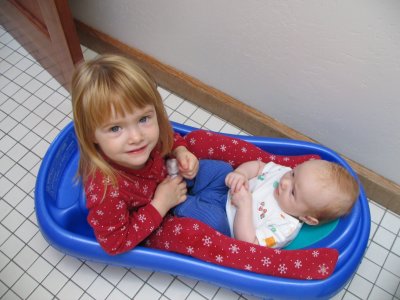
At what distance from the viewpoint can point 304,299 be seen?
965 mm

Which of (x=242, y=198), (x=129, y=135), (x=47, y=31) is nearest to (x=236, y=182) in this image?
(x=242, y=198)

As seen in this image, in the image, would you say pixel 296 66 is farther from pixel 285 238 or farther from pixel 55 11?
pixel 55 11

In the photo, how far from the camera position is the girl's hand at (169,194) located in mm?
1009

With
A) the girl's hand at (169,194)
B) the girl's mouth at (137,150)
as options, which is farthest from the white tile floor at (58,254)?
the girl's mouth at (137,150)

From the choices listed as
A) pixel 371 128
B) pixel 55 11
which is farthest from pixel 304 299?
pixel 55 11

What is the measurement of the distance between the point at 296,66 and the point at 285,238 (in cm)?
47

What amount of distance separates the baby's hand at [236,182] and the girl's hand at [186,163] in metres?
0.10

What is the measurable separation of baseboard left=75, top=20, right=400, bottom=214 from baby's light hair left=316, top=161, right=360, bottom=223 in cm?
33

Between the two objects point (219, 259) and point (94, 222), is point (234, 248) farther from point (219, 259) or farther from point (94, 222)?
point (94, 222)

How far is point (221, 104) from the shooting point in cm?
142

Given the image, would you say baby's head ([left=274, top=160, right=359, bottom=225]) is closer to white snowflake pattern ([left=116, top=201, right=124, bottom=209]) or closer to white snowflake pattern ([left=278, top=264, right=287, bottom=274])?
white snowflake pattern ([left=278, top=264, right=287, bottom=274])

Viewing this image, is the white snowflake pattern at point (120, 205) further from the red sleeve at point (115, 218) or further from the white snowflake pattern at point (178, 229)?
the white snowflake pattern at point (178, 229)

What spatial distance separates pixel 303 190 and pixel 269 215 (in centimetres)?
13

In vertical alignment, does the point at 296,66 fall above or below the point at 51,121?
above
